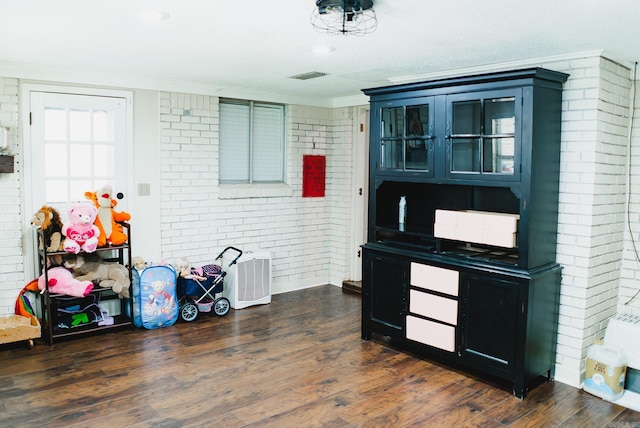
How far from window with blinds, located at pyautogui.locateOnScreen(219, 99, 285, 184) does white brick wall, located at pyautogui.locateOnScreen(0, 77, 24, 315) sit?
6.39ft

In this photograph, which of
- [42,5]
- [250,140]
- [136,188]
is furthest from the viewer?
[250,140]

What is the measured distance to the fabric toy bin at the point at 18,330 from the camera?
4078mm

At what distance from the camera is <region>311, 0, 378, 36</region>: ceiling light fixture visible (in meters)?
2.51

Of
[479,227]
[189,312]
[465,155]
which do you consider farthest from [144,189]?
[479,227]

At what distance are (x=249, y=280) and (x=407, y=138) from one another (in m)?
2.33

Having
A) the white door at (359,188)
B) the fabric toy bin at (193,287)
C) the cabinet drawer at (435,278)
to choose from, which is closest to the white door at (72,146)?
the fabric toy bin at (193,287)

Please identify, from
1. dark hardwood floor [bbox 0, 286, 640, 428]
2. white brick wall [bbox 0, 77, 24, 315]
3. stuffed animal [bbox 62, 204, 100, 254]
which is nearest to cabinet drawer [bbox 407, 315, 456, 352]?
dark hardwood floor [bbox 0, 286, 640, 428]

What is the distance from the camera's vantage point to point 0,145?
4.23m

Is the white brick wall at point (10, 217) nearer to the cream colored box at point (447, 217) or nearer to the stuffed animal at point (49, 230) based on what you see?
the stuffed animal at point (49, 230)

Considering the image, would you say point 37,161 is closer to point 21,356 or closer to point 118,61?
point 118,61

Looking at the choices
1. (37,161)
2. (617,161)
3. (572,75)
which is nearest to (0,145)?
(37,161)

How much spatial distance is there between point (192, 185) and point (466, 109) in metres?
2.90

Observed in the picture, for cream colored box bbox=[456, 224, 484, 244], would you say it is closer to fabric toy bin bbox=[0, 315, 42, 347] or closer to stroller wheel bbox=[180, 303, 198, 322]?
stroller wheel bbox=[180, 303, 198, 322]

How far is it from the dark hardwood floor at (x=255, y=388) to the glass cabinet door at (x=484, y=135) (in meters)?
1.51
